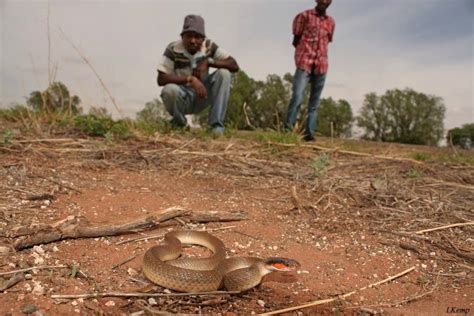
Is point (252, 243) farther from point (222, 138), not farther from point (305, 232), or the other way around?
point (222, 138)

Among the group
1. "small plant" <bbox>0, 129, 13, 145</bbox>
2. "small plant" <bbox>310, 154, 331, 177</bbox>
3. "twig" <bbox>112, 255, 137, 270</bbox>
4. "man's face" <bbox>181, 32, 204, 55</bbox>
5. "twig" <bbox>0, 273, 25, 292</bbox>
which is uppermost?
"man's face" <bbox>181, 32, 204, 55</bbox>

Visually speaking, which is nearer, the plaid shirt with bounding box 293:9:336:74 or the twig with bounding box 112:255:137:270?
the twig with bounding box 112:255:137:270

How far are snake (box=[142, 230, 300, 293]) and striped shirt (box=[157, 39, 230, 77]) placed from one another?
5024 mm

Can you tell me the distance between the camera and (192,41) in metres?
6.76

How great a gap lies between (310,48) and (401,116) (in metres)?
28.3

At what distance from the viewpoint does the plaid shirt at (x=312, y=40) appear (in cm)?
780

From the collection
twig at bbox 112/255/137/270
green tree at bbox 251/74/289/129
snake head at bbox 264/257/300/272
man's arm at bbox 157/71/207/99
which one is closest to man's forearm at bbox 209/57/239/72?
man's arm at bbox 157/71/207/99

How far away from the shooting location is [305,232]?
9.62 feet

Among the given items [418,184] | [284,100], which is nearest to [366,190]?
[418,184]

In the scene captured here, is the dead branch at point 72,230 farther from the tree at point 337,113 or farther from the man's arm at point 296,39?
the tree at point 337,113

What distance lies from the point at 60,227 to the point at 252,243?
1.33 meters

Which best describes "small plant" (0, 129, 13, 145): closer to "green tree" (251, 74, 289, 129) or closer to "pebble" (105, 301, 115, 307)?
"pebble" (105, 301, 115, 307)

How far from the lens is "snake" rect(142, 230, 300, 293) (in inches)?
79.8

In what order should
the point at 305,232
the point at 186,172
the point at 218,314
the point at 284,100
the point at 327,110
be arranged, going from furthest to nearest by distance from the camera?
the point at 327,110, the point at 284,100, the point at 186,172, the point at 305,232, the point at 218,314
